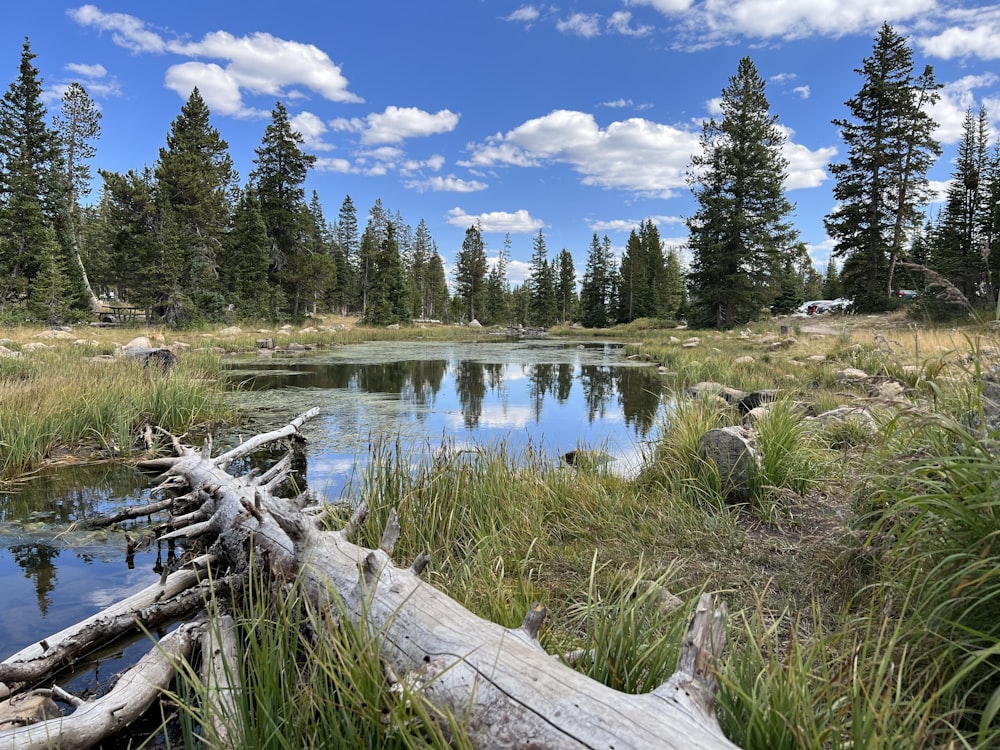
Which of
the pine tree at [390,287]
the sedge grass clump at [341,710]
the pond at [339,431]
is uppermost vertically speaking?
the pine tree at [390,287]

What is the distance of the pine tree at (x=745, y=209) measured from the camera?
1174 inches

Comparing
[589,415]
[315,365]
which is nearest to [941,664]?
[589,415]

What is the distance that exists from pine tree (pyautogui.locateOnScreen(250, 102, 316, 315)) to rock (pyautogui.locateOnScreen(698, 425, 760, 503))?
→ 34.3m

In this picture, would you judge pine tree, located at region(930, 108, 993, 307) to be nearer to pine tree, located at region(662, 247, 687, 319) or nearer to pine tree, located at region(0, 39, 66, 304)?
pine tree, located at region(662, 247, 687, 319)

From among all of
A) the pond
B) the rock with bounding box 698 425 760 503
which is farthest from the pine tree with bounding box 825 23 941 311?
the rock with bounding box 698 425 760 503

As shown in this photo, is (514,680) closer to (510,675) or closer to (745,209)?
(510,675)

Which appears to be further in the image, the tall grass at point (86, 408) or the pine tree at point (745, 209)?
the pine tree at point (745, 209)

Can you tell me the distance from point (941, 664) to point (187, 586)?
3.59 metres

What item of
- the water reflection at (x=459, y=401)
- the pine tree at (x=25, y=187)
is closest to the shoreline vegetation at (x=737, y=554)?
the water reflection at (x=459, y=401)

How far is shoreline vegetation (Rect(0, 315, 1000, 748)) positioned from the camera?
152 centimetres

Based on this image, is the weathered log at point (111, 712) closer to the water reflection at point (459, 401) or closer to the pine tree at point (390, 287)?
the water reflection at point (459, 401)

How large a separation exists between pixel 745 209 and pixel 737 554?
104 feet

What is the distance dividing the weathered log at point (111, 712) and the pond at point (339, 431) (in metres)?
0.56

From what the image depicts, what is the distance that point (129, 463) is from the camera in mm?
6293
